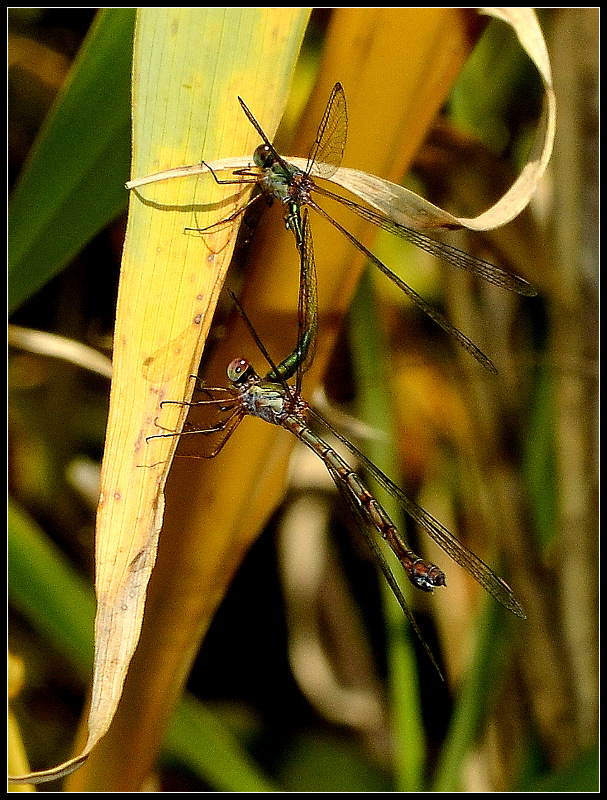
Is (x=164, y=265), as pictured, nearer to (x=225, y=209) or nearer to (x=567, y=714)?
(x=225, y=209)

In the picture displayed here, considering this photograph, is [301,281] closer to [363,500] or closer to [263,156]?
[263,156]

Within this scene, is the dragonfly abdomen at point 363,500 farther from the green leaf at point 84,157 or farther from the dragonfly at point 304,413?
the green leaf at point 84,157

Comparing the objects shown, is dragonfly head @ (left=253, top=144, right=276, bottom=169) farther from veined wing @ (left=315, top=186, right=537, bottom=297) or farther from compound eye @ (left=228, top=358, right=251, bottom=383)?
compound eye @ (left=228, top=358, right=251, bottom=383)

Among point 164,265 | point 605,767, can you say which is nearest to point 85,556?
point 605,767

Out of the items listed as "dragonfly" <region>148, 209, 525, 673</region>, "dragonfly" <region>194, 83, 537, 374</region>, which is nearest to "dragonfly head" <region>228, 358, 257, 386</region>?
"dragonfly" <region>148, 209, 525, 673</region>

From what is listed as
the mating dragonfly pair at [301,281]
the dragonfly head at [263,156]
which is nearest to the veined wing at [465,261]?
the mating dragonfly pair at [301,281]
